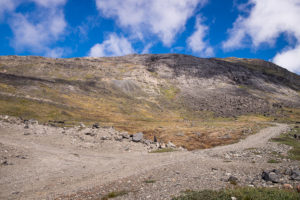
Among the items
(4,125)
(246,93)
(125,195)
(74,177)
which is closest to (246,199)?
(125,195)

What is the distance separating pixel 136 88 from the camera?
15738 cm

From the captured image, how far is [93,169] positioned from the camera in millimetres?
23625

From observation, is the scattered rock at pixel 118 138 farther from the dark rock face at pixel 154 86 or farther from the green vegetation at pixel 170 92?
the green vegetation at pixel 170 92

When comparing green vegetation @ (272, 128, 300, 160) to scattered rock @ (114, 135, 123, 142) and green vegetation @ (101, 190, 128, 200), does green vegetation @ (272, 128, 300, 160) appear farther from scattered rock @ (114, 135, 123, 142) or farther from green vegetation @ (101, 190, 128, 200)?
scattered rock @ (114, 135, 123, 142)

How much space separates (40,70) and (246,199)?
174609mm

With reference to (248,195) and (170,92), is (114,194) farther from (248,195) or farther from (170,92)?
(170,92)

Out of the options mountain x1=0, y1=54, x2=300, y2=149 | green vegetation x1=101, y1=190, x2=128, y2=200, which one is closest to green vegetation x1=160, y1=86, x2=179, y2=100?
mountain x1=0, y1=54, x2=300, y2=149

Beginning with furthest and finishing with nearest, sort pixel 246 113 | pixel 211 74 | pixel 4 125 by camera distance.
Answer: pixel 211 74 → pixel 246 113 → pixel 4 125

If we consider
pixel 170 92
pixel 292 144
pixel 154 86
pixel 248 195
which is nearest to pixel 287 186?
pixel 248 195

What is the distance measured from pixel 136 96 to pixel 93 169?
12208 cm

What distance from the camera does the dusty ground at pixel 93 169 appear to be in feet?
48.8

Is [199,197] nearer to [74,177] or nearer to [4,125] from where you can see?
[74,177]

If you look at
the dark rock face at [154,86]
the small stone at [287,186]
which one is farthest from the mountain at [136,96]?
the small stone at [287,186]

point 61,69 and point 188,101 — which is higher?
point 61,69
